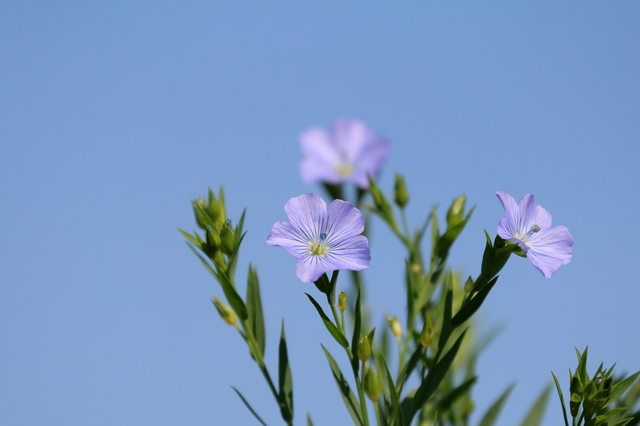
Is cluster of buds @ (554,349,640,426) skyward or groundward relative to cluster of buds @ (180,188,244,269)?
groundward

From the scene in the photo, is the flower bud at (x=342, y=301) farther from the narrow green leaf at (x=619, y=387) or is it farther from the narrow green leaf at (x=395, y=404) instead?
the narrow green leaf at (x=619, y=387)

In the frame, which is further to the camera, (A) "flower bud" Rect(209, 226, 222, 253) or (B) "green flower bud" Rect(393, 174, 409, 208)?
(B) "green flower bud" Rect(393, 174, 409, 208)

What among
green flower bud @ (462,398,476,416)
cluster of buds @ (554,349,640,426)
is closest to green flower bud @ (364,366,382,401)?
cluster of buds @ (554,349,640,426)

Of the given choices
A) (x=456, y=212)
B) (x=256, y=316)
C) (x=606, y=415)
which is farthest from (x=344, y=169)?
(x=606, y=415)

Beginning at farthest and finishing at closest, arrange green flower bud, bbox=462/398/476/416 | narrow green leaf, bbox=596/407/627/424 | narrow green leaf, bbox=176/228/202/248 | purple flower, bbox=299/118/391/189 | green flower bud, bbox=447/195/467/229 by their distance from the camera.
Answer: purple flower, bbox=299/118/391/189 → green flower bud, bbox=462/398/476/416 → green flower bud, bbox=447/195/467/229 → narrow green leaf, bbox=176/228/202/248 → narrow green leaf, bbox=596/407/627/424

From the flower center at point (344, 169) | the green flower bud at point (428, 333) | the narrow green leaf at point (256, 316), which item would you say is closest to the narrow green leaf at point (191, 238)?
the narrow green leaf at point (256, 316)

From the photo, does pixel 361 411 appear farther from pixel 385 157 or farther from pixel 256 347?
pixel 385 157

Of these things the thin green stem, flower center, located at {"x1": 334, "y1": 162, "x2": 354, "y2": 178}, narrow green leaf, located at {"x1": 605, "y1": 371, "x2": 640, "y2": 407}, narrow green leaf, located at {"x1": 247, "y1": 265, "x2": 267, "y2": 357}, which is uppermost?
flower center, located at {"x1": 334, "y1": 162, "x2": 354, "y2": 178}

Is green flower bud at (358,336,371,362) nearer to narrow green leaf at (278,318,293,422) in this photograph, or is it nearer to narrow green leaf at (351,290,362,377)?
narrow green leaf at (351,290,362,377)

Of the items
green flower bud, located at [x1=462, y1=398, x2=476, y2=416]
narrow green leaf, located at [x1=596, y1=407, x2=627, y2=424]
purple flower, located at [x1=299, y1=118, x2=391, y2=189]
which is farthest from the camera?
purple flower, located at [x1=299, y1=118, x2=391, y2=189]
